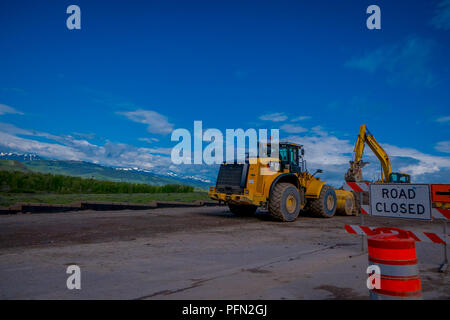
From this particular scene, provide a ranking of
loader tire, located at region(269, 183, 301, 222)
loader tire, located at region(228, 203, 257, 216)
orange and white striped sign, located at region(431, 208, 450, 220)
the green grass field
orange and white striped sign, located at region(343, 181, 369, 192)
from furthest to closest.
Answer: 1. the green grass field
2. loader tire, located at region(228, 203, 257, 216)
3. loader tire, located at region(269, 183, 301, 222)
4. orange and white striped sign, located at region(343, 181, 369, 192)
5. orange and white striped sign, located at region(431, 208, 450, 220)

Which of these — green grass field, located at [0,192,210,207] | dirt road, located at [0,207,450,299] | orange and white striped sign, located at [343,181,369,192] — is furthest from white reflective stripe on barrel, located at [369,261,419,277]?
green grass field, located at [0,192,210,207]

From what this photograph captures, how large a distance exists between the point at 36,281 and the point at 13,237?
188 inches

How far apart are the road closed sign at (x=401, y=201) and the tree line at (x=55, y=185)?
1032 inches

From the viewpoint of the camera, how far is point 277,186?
13.3 m

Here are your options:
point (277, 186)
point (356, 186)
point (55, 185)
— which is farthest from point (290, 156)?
point (55, 185)

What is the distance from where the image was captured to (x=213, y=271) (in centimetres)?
579

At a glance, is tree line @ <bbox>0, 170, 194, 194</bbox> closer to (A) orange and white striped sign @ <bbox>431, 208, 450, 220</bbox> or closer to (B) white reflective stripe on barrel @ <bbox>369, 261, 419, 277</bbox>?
Result: (A) orange and white striped sign @ <bbox>431, 208, 450, 220</bbox>

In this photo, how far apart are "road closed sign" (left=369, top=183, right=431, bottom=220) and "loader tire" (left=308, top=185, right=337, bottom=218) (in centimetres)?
871

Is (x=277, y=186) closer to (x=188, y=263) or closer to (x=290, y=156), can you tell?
(x=290, y=156)

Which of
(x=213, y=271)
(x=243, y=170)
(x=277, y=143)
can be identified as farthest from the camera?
(x=277, y=143)

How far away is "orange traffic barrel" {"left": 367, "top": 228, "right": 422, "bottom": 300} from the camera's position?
12.9ft
